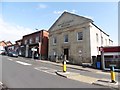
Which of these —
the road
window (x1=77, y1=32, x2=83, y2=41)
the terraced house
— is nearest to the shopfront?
the terraced house

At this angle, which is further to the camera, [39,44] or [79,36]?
[39,44]

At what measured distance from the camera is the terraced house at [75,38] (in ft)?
99.9

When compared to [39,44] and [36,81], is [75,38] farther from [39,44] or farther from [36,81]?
[36,81]

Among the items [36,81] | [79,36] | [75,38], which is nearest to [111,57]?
[79,36]

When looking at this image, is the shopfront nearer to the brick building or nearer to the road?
the road

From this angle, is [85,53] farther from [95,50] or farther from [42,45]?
[42,45]

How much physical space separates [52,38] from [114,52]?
1685 centimetres

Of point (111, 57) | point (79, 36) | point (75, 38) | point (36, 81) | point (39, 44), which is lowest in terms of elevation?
point (36, 81)

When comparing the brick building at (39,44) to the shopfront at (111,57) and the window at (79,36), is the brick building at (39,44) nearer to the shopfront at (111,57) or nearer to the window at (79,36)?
the window at (79,36)

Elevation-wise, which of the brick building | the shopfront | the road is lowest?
the road

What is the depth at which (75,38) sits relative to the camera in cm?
3291

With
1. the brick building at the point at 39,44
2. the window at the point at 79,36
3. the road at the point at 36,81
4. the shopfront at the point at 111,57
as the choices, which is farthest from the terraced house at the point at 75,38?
the road at the point at 36,81

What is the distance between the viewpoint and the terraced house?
99.9ft

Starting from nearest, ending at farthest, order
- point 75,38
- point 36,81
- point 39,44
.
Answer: point 36,81 < point 75,38 < point 39,44
